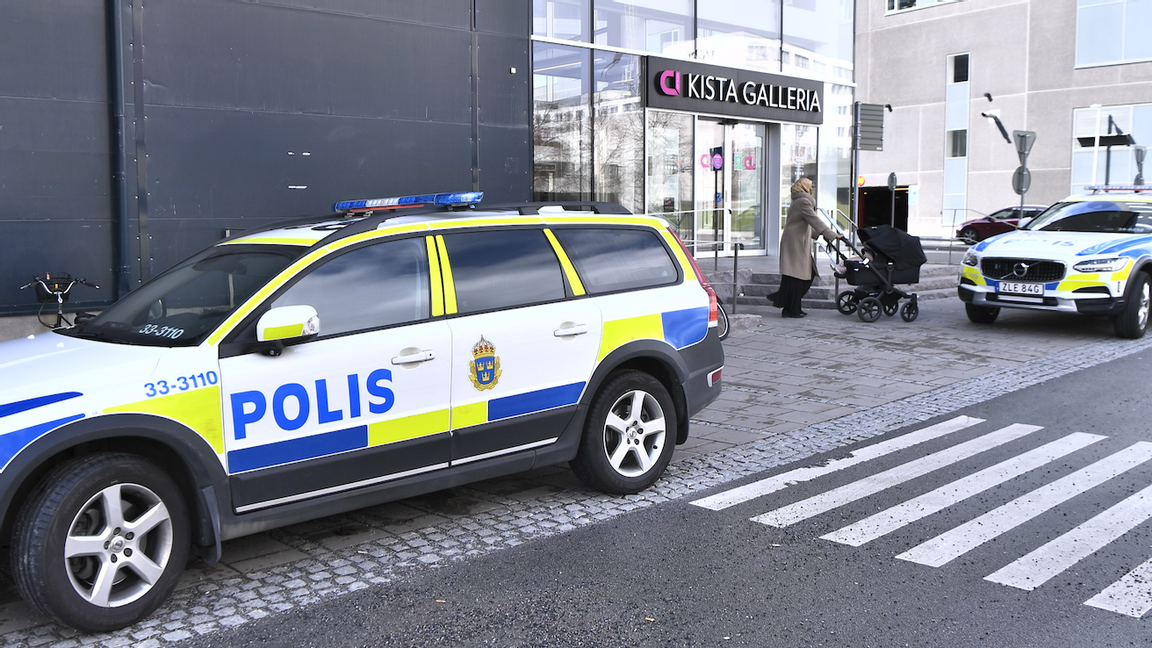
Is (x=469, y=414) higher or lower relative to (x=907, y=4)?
lower

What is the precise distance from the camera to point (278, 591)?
4387 mm

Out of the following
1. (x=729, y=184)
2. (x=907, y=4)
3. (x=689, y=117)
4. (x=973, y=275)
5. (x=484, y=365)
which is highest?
(x=907, y=4)

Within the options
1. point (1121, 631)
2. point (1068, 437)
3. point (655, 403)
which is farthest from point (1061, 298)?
point (1121, 631)

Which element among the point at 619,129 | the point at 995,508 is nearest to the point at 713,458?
the point at 995,508

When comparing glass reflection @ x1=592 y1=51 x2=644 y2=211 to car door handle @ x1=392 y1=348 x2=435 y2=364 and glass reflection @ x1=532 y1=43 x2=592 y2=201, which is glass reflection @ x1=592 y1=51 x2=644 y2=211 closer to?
glass reflection @ x1=532 y1=43 x2=592 y2=201

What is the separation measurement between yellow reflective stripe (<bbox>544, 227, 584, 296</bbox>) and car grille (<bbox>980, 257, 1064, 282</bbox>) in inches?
340

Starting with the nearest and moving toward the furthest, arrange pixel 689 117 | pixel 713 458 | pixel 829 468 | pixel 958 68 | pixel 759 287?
pixel 829 468 < pixel 713 458 < pixel 759 287 < pixel 689 117 < pixel 958 68

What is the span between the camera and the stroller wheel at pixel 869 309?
551 inches

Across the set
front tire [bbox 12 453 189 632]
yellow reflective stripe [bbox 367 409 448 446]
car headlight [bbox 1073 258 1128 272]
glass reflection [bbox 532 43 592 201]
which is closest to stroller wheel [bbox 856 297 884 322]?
car headlight [bbox 1073 258 1128 272]

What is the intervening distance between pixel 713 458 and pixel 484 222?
247cm

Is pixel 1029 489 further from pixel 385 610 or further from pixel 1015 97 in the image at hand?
pixel 1015 97

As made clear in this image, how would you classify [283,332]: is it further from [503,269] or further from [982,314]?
[982,314]

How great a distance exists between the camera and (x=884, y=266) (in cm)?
1360

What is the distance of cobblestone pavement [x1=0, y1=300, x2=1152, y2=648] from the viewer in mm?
4320
